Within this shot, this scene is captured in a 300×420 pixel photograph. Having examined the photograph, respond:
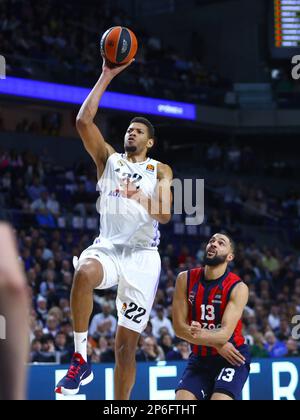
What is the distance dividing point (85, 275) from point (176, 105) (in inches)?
660

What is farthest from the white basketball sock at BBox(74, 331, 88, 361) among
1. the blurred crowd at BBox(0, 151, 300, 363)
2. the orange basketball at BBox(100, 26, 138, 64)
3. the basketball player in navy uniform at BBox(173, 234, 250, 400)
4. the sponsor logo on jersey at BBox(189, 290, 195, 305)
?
the blurred crowd at BBox(0, 151, 300, 363)

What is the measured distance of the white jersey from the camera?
6.20 m

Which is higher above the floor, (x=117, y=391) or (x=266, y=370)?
(x=117, y=391)

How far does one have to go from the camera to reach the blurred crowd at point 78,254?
1154 cm

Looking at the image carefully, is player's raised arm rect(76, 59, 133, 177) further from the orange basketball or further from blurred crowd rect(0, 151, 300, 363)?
blurred crowd rect(0, 151, 300, 363)

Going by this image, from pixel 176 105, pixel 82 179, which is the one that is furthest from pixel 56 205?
pixel 176 105

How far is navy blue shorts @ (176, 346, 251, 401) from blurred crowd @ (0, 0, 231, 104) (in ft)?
43.8

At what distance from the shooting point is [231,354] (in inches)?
233

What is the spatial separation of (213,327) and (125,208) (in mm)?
1173

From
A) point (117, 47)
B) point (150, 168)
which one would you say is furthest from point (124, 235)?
point (117, 47)

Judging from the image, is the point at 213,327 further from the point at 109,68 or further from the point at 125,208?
the point at 109,68

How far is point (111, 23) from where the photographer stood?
79.0ft

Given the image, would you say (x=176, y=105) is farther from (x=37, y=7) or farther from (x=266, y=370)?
(x=266, y=370)
